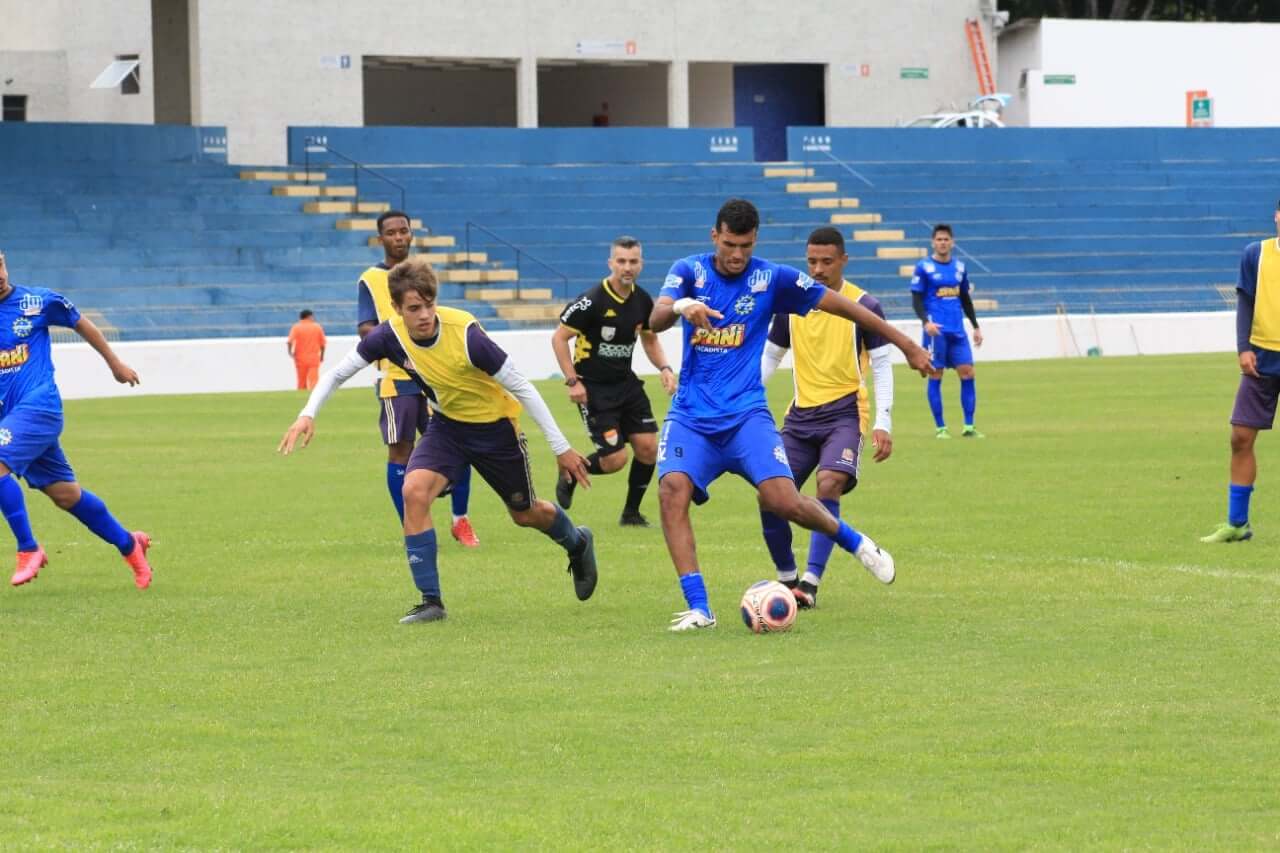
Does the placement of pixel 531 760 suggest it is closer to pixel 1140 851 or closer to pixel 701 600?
pixel 1140 851

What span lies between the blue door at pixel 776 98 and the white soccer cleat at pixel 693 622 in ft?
147

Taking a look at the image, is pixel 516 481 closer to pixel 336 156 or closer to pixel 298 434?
pixel 298 434

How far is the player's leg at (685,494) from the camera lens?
9648 mm

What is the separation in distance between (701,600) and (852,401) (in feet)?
5.75

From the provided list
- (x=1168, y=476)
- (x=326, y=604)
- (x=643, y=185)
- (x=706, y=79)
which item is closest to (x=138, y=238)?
(x=643, y=185)

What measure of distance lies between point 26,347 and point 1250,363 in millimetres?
→ 7121

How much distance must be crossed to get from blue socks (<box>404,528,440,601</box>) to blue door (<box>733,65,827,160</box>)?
1751 inches

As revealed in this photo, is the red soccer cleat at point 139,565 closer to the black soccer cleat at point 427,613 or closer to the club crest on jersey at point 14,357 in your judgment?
the club crest on jersey at point 14,357

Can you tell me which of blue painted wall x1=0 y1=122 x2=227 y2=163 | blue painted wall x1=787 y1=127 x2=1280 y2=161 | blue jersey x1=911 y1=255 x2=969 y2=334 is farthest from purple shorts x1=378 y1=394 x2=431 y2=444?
blue painted wall x1=787 y1=127 x2=1280 y2=161

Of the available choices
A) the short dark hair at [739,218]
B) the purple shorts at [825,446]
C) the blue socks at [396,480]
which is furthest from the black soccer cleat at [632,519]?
the short dark hair at [739,218]

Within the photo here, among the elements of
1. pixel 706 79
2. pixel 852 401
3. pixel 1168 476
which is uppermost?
pixel 706 79

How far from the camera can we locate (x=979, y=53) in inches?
2094

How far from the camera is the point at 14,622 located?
10.5 meters

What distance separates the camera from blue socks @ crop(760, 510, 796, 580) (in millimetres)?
10602
